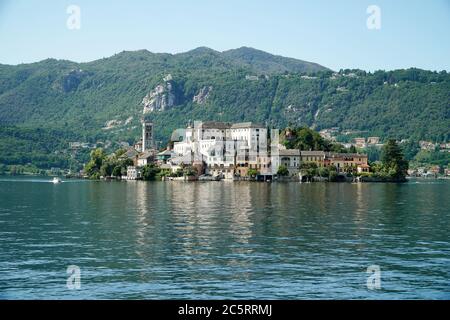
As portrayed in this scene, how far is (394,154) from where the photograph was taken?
396 feet

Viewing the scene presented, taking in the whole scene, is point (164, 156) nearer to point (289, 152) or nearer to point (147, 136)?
point (289, 152)

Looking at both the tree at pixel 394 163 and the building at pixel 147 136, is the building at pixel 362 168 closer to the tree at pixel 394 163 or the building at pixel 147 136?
the tree at pixel 394 163

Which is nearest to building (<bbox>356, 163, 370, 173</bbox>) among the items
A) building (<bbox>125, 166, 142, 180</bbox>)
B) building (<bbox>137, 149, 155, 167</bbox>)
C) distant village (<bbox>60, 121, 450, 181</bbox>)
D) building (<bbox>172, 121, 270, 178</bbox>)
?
distant village (<bbox>60, 121, 450, 181</bbox>)

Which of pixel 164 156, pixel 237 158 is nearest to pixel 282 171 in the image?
pixel 237 158

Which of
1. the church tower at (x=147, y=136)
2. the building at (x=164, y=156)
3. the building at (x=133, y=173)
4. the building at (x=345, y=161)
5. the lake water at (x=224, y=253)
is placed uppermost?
the church tower at (x=147, y=136)

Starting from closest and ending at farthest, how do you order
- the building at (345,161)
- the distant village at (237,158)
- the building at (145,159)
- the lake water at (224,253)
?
the lake water at (224,253) → the distant village at (237,158) → the building at (345,161) → the building at (145,159)

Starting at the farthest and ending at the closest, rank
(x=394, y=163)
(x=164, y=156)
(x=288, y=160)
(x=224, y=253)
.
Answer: (x=164, y=156) → (x=394, y=163) → (x=288, y=160) → (x=224, y=253)

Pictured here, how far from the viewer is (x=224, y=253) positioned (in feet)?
89.2

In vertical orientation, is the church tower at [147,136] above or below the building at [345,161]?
above

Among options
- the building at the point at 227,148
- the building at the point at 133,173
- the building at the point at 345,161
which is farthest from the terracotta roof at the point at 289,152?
the building at the point at 133,173

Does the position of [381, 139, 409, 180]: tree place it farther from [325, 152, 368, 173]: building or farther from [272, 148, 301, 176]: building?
[272, 148, 301, 176]: building

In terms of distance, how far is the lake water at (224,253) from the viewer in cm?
2092
